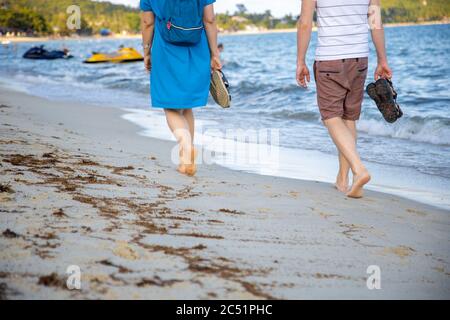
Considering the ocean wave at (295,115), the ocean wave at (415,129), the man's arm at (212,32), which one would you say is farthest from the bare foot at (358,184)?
the ocean wave at (295,115)

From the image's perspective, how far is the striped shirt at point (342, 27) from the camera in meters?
4.29

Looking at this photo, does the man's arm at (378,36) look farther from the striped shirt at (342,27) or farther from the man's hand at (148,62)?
the man's hand at (148,62)

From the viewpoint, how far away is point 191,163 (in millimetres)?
4867

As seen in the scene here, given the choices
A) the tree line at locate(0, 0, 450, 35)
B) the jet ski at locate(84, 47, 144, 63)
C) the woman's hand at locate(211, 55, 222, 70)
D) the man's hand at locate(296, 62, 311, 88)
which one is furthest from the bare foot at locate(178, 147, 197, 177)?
the tree line at locate(0, 0, 450, 35)

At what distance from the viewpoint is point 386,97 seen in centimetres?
449

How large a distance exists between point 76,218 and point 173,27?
6.59ft

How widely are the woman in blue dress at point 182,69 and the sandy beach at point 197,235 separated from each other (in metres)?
0.39

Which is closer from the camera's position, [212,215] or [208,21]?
[212,215]

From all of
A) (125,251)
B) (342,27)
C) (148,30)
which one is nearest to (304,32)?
(342,27)

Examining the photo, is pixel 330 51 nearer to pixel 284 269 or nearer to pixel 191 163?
pixel 191 163

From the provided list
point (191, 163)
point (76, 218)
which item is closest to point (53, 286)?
point (76, 218)

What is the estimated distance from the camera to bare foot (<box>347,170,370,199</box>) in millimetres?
4352

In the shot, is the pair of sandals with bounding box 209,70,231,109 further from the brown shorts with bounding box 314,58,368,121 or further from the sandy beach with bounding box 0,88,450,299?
the brown shorts with bounding box 314,58,368,121
